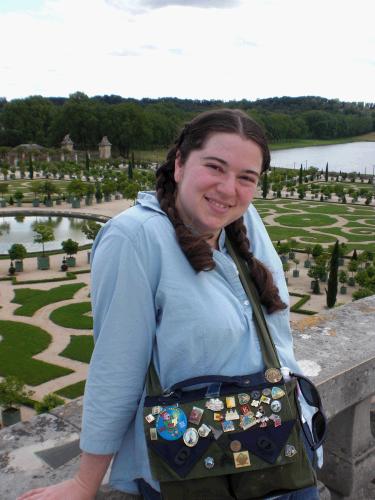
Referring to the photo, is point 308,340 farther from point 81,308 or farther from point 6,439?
point 81,308

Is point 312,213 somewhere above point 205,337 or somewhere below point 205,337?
below

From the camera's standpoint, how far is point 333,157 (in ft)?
347

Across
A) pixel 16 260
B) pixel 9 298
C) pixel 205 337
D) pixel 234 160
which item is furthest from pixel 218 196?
pixel 16 260

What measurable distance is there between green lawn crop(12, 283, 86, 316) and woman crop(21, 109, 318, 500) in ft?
57.0

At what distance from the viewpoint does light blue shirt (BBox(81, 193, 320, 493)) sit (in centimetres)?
204

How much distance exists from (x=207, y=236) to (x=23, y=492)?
1290mm

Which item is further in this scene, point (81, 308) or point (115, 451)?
point (81, 308)

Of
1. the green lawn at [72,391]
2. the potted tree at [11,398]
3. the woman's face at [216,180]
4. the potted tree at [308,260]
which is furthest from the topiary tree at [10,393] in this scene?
the potted tree at [308,260]

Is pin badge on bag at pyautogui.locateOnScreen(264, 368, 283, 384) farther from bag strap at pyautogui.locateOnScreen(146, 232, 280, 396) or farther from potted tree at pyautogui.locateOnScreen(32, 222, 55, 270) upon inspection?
potted tree at pyautogui.locateOnScreen(32, 222, 55, 270)

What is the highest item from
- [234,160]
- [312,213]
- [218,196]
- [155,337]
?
[234,160]

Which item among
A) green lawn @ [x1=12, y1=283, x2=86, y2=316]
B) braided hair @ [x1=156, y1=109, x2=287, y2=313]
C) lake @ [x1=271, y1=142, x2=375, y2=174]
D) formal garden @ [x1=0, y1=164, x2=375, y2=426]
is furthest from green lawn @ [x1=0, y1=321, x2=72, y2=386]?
lake @ [x1=271, y1=142, x2=375, y2=174]

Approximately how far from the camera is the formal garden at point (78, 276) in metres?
14.5

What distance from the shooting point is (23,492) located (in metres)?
2.32

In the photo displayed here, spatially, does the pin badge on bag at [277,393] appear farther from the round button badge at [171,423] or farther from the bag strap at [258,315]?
the round button badge at [171,423]
